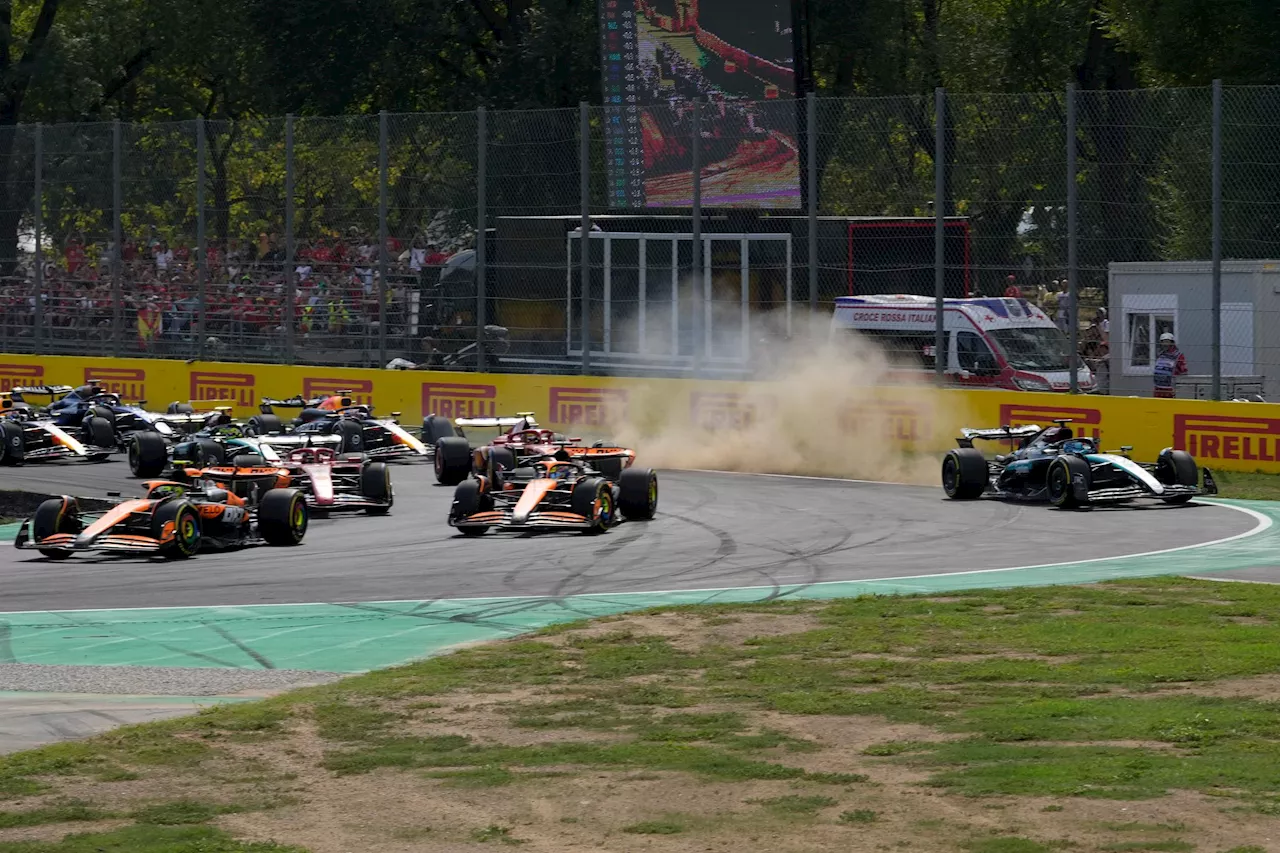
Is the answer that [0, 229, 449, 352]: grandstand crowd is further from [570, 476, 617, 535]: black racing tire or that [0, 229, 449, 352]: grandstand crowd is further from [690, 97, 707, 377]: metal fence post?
[570, 476, 617, 535]: black racing tire

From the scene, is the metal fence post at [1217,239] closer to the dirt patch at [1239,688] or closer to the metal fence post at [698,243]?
the metal fence post at [698,243]

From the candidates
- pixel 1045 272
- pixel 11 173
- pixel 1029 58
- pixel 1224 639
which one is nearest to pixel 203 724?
pixel 1224 639

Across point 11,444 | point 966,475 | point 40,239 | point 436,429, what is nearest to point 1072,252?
point 966,475

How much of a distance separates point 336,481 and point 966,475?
6.60 m

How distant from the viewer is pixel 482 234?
91.9 feet

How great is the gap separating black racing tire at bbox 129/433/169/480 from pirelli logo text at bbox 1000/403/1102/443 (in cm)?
995

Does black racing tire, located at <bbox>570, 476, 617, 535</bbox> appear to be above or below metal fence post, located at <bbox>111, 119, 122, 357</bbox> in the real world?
below

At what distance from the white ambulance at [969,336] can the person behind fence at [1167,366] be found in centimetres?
123

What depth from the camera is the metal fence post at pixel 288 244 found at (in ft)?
98.5

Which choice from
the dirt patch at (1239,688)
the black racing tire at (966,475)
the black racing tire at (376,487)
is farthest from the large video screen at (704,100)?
the dirt patch at (1239,688)

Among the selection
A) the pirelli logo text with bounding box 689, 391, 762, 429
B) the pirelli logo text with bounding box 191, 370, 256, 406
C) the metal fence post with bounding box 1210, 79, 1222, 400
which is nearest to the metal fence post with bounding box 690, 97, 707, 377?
the pirelli logo text with bounding box 689, 391, 762, 429

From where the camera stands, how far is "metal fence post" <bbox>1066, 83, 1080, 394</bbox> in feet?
74.8

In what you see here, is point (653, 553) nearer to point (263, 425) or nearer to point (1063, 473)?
point (1063, 473)

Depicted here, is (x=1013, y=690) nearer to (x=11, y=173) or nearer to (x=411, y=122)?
(x=411, y=122)
